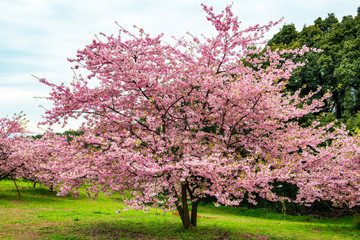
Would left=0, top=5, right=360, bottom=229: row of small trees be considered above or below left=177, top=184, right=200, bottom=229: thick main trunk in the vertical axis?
above

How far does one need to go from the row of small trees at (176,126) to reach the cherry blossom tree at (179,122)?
37 millimetres

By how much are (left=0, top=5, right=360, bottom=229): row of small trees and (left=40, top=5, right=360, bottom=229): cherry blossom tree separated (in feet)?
0.12

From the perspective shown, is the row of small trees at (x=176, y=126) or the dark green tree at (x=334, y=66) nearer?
the row of small trees at (x=176, y=126)

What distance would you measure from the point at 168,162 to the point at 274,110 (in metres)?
3.88

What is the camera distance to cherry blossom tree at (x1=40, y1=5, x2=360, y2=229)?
7.79 meters

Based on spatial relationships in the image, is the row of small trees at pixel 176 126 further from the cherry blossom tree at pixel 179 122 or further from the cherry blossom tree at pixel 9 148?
the cherry blossom tree at pixel 9 148

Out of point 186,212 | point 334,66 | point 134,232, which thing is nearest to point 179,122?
point 186,212

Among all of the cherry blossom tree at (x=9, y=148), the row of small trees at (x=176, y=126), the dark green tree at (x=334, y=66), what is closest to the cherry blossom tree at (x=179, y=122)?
the row of small trees at (x=176, y=126)

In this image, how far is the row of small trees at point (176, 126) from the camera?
7777 millimetres

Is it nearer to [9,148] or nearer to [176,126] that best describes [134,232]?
[176,126]

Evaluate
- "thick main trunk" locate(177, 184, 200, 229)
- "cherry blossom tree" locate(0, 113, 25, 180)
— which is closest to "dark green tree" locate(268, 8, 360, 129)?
"thick main trunk" locate(177, 184, 200, 229)

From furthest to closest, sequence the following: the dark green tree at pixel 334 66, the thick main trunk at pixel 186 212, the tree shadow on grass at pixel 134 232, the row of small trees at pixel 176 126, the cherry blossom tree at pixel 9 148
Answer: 1. the dark green tree at pixel 334 66
2. the cherry blossom tree at pixel 9 148
3. the thick main trunk at pixel 186 212
4. the tree shadow on grass at pixel 134 232
5. the row of small trees at pixel 176 126

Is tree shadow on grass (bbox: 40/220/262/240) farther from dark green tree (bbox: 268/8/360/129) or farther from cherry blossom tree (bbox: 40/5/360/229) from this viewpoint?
dark green tree (bbox: 268/8/360/129)

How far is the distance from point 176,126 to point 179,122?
19 cm
